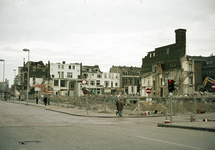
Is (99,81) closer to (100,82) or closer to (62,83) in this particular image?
(100,82)

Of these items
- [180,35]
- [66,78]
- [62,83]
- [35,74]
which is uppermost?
[180,35]

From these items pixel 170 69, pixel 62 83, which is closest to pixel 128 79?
pixel 62 83

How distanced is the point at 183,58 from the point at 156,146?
187 ft

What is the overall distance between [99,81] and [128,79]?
13.0m

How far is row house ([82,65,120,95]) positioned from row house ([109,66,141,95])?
8.25 ft

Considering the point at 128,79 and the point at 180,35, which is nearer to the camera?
the point at 180,35

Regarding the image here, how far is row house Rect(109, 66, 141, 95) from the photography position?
97.2 metres

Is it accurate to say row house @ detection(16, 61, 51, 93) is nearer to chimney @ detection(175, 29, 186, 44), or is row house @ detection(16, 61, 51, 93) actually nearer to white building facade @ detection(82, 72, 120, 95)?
white building facade @ detection(82, 72, 120, 95)

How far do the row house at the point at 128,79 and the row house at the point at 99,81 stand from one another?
2514 millimetres

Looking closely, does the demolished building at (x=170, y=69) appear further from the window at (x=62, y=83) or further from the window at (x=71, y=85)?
the window at (x=62, y=83)

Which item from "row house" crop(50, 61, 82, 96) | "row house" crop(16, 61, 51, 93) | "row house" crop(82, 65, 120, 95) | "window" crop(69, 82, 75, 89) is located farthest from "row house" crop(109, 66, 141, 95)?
"row house" crop(16, 61, 51, 93)

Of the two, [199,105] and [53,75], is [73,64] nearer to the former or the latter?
[53,75]

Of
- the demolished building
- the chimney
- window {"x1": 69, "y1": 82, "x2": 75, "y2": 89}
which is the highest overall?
the chimney

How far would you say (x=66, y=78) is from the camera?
88.1m
